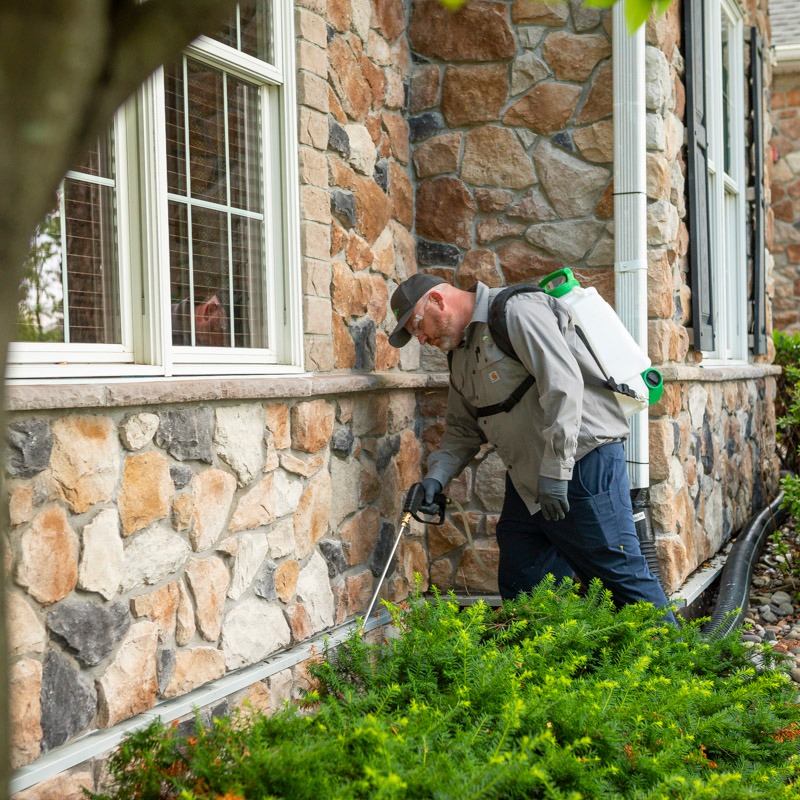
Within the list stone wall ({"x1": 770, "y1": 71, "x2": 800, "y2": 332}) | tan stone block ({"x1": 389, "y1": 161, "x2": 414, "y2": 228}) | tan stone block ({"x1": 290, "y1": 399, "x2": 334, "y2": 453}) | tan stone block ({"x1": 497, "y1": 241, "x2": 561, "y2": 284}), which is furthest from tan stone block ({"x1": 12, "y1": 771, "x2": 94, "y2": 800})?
stone wall ({"x1": 770, "y1": 71, "x2": 800, "y2": 332})

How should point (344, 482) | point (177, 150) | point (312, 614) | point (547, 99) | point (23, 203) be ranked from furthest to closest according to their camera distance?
point (547, 99), point (344, 482), point (312, 614), point (177, 150), point (23, 203)

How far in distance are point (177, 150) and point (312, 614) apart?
75.9 inches

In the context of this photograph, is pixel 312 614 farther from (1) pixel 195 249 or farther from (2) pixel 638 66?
(2) pixel 638 66

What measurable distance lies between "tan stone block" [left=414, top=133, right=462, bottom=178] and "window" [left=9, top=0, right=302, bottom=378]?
4.37 ft

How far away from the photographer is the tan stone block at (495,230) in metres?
5.20

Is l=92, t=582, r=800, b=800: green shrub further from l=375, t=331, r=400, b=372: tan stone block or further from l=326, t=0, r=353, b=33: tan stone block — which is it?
l=326, t=0, r=353, b=33: tan stone block

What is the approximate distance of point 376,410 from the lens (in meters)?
4.68

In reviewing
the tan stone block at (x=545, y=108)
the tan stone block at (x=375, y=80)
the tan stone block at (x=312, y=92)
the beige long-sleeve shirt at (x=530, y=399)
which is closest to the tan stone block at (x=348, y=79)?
the tan stone block at (x=375, y=80)

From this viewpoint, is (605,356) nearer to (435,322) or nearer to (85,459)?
(435,322)

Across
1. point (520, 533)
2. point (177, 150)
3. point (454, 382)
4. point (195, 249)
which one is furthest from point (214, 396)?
point (520, 533)

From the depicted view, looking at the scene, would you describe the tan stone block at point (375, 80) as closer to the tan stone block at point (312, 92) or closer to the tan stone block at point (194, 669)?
the tan stone block at point (312, 92)

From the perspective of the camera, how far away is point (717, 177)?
6926mm

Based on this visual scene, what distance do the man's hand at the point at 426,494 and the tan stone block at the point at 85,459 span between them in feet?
5.40

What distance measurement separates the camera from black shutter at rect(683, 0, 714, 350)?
223 inches
